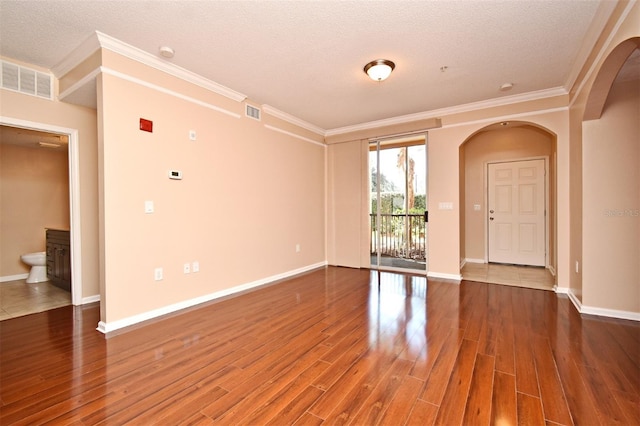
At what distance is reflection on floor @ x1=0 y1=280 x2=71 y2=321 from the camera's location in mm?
3295

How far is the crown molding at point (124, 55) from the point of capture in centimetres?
265

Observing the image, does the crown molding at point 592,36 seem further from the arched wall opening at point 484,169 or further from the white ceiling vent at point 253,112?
the white ceiling vent at point 253,112

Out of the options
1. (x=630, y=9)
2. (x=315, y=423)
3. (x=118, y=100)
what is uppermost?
(x=630, y=9)

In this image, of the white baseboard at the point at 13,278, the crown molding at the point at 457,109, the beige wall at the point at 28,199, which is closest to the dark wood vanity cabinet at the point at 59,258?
the white baseboard at the point at 13,278

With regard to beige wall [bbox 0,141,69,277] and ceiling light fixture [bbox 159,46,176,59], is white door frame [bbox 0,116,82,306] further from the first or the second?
beige wall [bbox 0,141,69,277]

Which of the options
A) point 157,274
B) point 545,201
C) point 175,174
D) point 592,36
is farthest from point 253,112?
point 545,201

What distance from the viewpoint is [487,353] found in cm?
229

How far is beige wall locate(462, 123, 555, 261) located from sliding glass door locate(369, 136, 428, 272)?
1.11 metres

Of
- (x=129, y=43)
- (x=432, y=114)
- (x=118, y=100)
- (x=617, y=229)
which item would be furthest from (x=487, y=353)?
(x=129, y=43)

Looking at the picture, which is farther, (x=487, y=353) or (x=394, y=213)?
(x=394, y=213)

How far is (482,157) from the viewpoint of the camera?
5.84 m

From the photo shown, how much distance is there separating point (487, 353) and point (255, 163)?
356 cm

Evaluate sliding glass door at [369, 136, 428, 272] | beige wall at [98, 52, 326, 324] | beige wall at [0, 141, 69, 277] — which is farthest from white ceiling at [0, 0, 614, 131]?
beige wall at [0, 141, 69, 277]

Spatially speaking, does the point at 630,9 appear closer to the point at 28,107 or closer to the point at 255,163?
the point at 255,163
